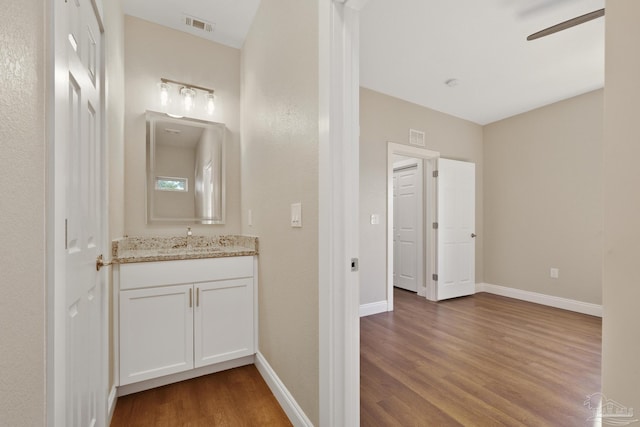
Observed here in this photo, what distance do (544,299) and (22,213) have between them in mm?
5070

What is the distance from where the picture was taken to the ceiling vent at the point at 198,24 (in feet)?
7.43

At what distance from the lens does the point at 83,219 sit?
43.3 inches

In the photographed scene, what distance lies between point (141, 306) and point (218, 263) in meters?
0.54

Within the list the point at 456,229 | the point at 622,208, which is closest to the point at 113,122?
the point at 622,208

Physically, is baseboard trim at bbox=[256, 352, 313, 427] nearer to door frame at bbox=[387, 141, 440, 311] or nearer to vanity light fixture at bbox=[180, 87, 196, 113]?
door frame at bbox=[387, 141, 440, 311]

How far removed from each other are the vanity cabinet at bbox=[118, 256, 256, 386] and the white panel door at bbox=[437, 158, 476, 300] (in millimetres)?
2964

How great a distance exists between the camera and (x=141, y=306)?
5.84 ft

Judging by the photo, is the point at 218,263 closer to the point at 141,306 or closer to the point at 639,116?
the point at 141,306

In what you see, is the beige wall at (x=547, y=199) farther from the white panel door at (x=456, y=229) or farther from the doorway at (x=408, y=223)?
the doorway at (x=408, y=223)

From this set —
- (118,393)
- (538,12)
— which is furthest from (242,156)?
(538,12)

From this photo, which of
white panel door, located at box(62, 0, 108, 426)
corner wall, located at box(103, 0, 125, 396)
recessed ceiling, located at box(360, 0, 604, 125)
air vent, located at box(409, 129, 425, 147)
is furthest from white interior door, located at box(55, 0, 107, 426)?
air vent, located at box(409, 129, 425, 147)

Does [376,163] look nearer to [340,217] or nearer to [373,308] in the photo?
[373,308]

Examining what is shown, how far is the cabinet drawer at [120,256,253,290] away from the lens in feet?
5.81

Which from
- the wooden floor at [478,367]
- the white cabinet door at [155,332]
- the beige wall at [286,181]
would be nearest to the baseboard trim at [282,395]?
the beige wall at [286,181]
